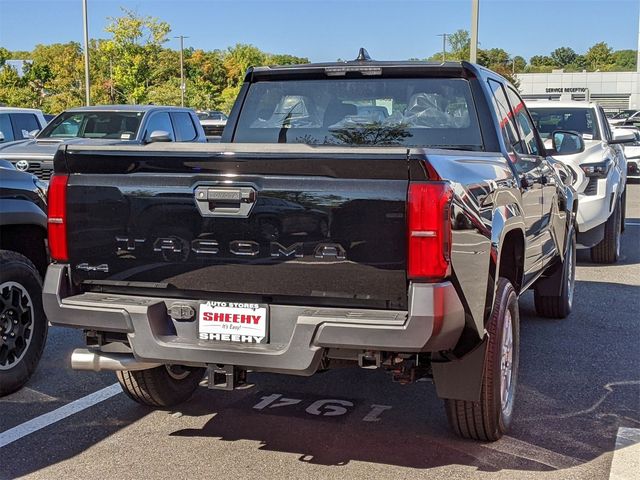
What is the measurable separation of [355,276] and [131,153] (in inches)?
47.7

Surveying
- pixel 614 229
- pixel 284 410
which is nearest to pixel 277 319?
pixel 284 410

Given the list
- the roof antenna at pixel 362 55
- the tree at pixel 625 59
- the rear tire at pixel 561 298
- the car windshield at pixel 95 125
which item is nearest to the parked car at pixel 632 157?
the car windshield at pixel 95 125

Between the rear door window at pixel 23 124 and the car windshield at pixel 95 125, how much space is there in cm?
57

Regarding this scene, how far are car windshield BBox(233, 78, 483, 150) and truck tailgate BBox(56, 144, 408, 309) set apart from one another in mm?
1482

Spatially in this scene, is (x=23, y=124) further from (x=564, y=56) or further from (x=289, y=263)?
(x=564, y=56)

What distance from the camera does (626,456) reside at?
4.55m

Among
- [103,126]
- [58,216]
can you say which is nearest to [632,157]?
[103,126]

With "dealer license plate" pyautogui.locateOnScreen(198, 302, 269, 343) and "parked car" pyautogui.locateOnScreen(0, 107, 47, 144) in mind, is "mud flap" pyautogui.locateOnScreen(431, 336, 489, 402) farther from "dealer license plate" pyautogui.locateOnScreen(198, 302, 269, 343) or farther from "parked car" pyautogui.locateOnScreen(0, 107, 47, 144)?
"parked car" pyautogui.locateOnScreen(0, 107, 47, 144)

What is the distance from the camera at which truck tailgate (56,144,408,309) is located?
12.5ft

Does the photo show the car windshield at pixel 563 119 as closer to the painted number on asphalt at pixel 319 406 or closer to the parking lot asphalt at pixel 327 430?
the parking lot asphalt at pixel 327 430

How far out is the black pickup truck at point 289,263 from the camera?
12.4ft

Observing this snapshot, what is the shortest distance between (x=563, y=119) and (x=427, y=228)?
358 inches

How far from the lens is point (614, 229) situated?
10.9 metres

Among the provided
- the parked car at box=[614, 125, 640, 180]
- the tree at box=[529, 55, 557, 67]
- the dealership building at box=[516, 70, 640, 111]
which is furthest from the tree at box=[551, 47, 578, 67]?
the parked car at box=[614, 125, 640, 180]
